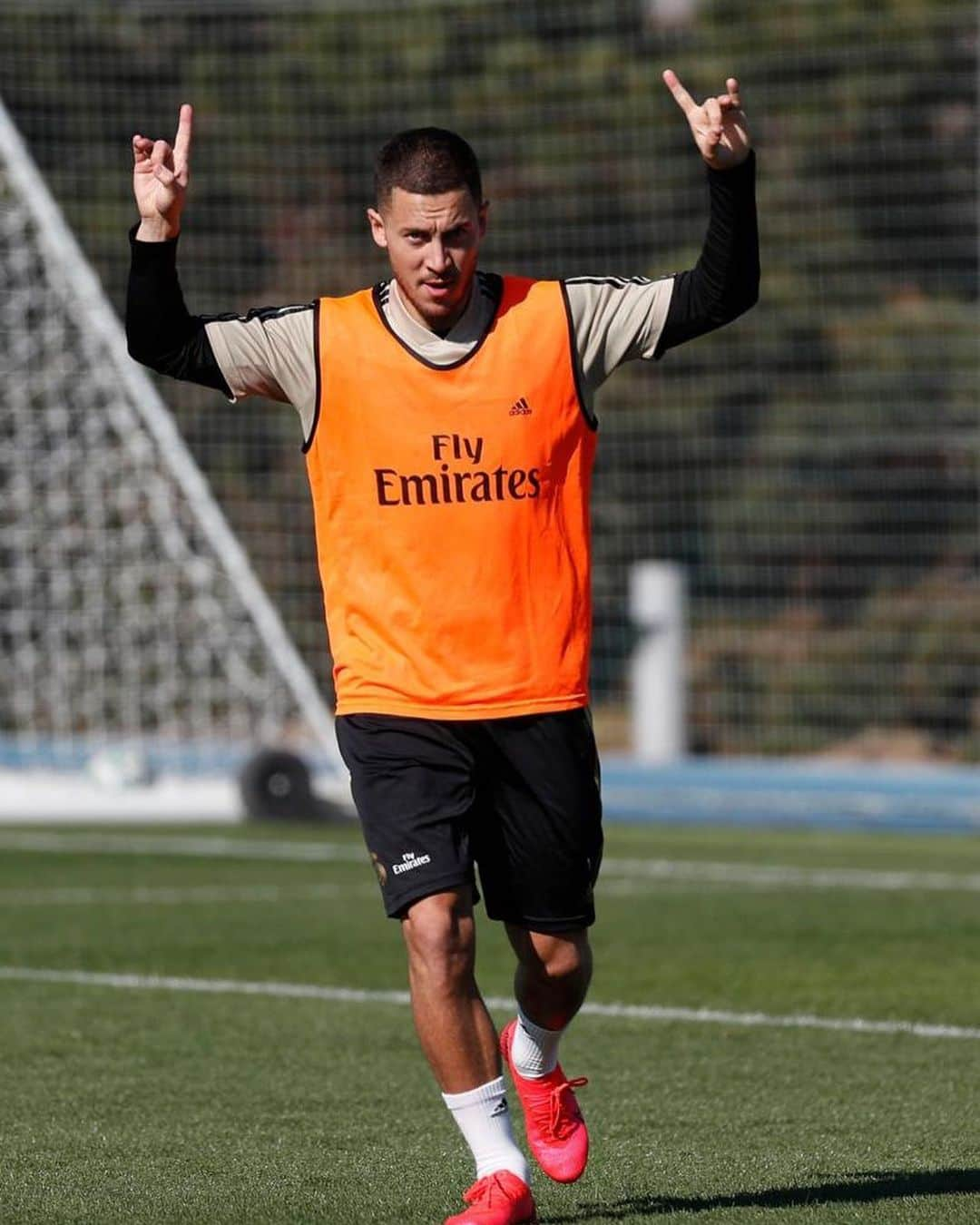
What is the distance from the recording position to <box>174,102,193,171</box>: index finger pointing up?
18.0ft

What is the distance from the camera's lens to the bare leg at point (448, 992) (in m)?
5.39

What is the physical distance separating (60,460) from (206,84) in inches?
370

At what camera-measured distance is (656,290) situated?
569 centimetres

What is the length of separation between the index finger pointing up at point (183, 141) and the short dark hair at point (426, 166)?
1.26 feet

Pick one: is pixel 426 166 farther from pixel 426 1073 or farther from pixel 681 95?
pixel 426 1073

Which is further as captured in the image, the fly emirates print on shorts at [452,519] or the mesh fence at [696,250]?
the mesh fence at [696,250]

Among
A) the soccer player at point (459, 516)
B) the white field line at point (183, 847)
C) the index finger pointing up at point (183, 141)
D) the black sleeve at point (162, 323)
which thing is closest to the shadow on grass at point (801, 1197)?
the soccer player at point (459, 516)

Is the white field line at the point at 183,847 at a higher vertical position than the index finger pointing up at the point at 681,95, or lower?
lower

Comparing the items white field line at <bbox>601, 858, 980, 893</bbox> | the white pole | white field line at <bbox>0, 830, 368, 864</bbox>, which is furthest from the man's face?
the white pole

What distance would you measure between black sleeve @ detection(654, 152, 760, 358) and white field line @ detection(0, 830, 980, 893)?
7.69 m

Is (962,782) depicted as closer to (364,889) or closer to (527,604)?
(364,889)

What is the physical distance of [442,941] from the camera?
17.7 feet

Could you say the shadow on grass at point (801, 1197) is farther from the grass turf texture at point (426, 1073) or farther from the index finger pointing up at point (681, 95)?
the index finger pointing up at point (681, 95)

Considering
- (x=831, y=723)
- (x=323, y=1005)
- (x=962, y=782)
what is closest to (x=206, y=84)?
(x=831, y=723)
